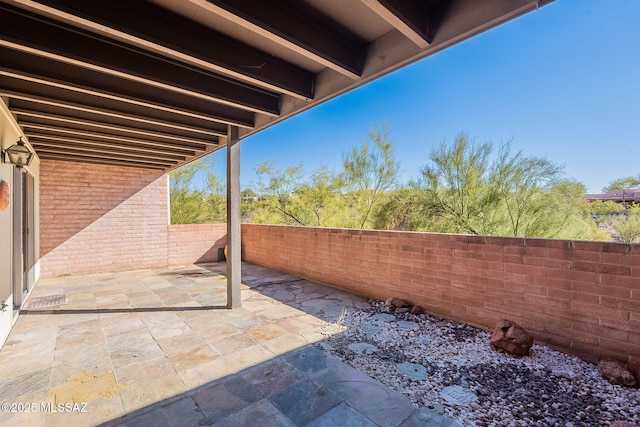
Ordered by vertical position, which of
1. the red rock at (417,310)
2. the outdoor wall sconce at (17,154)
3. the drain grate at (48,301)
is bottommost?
the drain grate at (48,301)

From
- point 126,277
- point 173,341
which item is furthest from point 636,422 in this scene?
point 126,277

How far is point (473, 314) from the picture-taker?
11.5 feet

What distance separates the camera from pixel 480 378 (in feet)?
7.87

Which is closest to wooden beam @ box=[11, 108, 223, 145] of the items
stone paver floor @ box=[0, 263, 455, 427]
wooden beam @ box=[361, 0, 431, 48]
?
stone paver floor @ box=[0, 263, 455, 427]

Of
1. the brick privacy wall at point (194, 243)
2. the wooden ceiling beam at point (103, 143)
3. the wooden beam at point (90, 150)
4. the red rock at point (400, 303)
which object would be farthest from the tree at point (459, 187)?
the brick privacy wall at point (194, 243)

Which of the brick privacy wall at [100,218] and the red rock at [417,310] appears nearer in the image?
the red rock at [417,310]

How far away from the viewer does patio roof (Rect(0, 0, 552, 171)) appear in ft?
6.27

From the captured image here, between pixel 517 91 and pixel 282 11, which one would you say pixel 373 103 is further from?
pixel 282 11

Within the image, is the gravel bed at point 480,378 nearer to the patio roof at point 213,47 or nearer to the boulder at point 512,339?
the boulder at point 512,339

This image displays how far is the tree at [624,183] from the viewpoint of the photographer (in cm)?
503

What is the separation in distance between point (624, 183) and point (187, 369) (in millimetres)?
7600

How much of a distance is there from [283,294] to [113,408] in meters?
3.13

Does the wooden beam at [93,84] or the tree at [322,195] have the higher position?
the wooden beam at [93,84]

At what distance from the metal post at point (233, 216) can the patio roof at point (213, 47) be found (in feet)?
1.97
